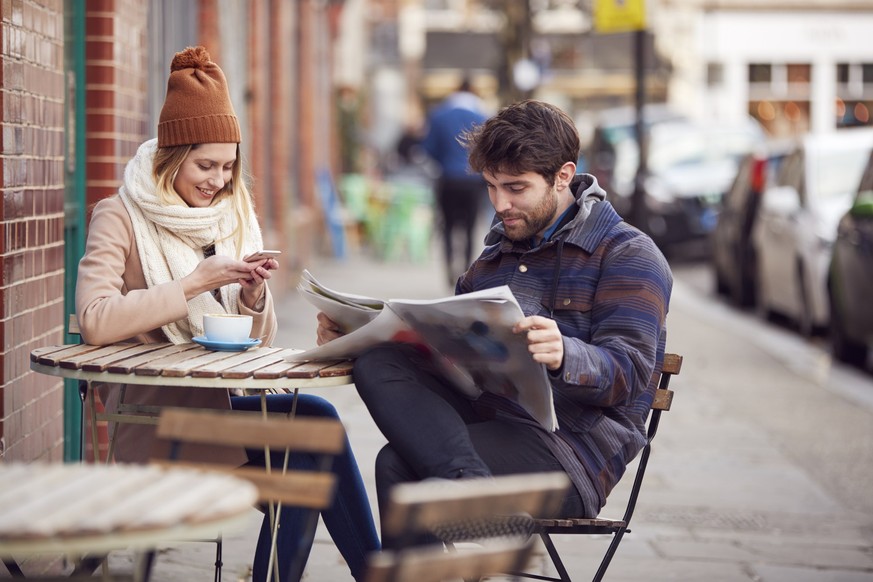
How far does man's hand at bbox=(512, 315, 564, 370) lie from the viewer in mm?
3496

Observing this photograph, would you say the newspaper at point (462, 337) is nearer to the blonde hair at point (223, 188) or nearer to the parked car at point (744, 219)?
the blonde hair at point (223, 188)

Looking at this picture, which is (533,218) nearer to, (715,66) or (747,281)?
(747,281)

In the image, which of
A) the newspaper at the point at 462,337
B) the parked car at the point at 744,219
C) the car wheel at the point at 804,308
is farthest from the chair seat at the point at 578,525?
the parked car at the point at 744,219

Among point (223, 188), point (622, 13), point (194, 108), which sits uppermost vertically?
point (622, 13)

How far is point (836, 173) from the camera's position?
12.9 metres

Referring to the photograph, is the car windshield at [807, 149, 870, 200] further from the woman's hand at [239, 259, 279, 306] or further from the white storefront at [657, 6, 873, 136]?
the white storefront at [657, 6, 873, 136]

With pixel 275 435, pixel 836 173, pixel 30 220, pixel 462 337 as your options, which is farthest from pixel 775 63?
pixel 275 435

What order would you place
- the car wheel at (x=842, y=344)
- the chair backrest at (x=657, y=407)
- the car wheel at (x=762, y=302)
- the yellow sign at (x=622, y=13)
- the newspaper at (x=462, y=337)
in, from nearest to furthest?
the newspaper at (x=462, y=337)
the chair backrest at (x=657, y=407)
the car wheel at (x=842, y=344)
the yellow sign at (x=622, y=13)
the car wheel at (x=762, y=302)

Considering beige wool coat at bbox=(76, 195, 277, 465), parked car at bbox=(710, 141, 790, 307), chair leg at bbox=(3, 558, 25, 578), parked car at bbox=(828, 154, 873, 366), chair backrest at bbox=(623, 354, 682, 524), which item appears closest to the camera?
chair leg at bbox=(3, 558, 25, 578)

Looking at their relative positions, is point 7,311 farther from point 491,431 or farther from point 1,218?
point 491,431

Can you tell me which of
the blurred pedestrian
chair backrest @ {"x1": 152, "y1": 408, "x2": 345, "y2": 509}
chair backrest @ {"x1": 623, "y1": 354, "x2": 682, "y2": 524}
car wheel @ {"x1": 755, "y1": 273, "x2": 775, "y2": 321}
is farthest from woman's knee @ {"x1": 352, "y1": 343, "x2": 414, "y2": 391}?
car wheel @ {"x1": 755, "y1": 273, "x2": 775, "y2": 321}

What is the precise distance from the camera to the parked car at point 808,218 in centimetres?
1219

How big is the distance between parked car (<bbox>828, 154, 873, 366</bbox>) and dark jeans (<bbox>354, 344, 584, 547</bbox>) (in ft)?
22.1

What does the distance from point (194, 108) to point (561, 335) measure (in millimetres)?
1276
